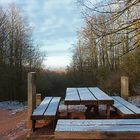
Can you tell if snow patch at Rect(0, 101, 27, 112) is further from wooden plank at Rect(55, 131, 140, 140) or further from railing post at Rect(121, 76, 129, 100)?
wooden plank at Rect(55, 131, 140, 140)

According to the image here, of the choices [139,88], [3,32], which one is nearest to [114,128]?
[139,88]

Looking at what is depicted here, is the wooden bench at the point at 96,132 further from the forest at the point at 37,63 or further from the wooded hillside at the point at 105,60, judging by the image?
the forest at the point at 37,63

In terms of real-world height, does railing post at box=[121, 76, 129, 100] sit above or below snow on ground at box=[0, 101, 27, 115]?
above

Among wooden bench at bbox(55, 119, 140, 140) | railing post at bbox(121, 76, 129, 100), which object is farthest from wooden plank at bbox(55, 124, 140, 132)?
railing post at bbox(121, 76, 129, 100)

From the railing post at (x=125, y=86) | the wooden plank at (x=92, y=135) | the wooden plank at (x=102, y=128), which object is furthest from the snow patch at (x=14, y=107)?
the wooden plank at (x=92, y=135)

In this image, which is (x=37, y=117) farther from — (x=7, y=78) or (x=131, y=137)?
(x=7, y=78)

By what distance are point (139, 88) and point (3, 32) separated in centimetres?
1392

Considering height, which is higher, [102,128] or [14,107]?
[102,128]

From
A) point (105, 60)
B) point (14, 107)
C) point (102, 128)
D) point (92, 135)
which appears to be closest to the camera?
point (92, 135)

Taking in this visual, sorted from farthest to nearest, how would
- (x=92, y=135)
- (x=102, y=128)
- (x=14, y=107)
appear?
(x=14, y=107) → (x=102, y=128) → (x=92, y=135)

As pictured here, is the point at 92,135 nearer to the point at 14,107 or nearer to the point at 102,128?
the point at 102,128

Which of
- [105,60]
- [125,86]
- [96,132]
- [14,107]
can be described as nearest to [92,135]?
[96,132]

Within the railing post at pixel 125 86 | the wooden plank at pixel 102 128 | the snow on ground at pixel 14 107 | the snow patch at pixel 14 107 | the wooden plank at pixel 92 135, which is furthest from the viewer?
the snow patch at pixel 14 107

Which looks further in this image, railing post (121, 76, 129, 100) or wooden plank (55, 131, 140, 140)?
railing post (121, 76, 129, 100)
